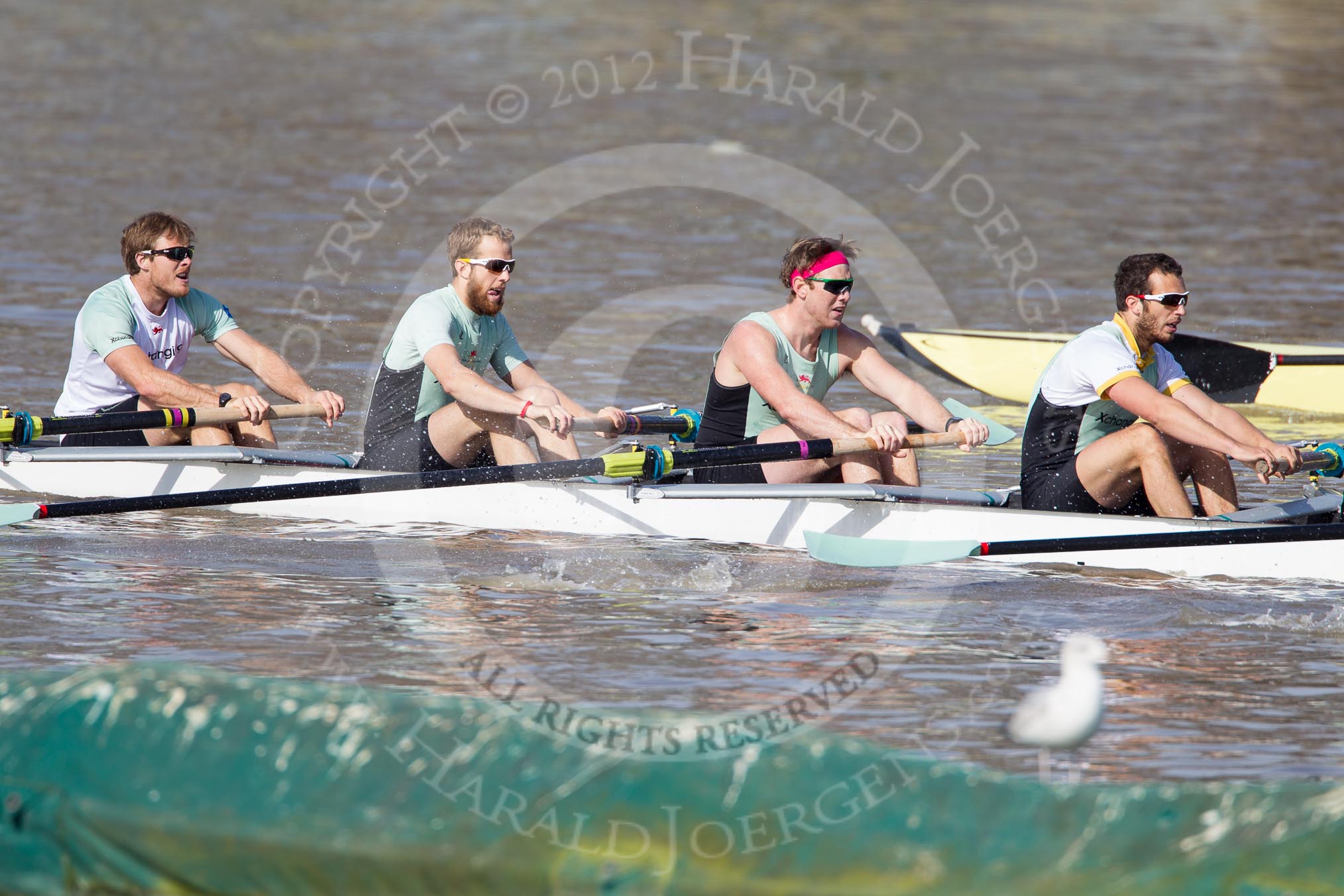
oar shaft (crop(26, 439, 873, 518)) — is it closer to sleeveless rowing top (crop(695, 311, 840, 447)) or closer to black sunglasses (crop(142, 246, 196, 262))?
sleeveless rowing top (crop(695, 311, 840, 447))

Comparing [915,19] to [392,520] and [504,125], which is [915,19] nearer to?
[504,125]

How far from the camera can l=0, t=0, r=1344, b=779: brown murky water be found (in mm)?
6422

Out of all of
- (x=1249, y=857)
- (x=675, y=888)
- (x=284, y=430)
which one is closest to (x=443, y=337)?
(x=284, y=430)

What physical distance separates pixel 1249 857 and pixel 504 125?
23.1 m

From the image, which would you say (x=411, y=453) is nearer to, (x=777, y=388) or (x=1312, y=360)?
(x=777, y=388)

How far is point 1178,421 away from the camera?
24.0 ft

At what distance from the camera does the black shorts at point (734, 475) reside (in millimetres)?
8430

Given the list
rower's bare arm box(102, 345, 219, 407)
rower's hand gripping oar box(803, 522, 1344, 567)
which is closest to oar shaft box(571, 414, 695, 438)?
rower's hand gripping oar box(803, 522, 1344, 567)

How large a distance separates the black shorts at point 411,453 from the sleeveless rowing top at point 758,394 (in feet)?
3.64

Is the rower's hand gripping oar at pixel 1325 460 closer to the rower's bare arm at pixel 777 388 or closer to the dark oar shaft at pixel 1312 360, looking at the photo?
the rower's bare arm at pixel 777 388

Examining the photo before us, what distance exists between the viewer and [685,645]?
21.9ft

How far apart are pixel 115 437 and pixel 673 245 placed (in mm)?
9944

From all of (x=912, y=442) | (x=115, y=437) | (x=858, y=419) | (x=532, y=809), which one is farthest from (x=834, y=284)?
(x=532, y=809)

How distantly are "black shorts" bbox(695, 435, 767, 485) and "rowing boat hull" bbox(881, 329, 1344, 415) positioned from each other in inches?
167
